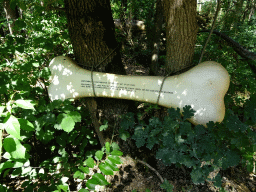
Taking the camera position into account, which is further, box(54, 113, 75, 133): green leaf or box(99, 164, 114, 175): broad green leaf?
box(54, 113, 75, 133): green leaf

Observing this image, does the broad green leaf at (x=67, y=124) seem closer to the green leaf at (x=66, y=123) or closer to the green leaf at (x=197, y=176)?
the green leaf at (x=66, y=123)

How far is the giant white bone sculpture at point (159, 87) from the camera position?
5.14 ft

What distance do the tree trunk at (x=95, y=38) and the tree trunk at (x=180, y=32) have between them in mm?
680

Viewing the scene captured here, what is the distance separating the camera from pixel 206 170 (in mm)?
1395

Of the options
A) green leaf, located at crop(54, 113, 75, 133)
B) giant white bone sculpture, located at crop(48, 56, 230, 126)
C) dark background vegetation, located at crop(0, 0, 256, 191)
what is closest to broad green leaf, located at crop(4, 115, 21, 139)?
dark background vegetation, located at crop(0, 0, 256, 191)

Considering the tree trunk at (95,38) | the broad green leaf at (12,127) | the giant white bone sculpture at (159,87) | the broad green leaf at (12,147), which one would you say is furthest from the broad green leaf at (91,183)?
the tree trunk at (95,38)

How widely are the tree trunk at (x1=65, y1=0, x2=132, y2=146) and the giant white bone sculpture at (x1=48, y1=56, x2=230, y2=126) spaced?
0.21 meters

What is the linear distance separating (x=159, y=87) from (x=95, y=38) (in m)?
0.95

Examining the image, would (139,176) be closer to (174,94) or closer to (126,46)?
(174,94)

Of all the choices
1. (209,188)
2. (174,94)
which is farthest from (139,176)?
(174,94)

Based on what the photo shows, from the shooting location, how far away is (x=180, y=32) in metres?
1.72

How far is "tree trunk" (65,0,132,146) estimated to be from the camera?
1837 mm

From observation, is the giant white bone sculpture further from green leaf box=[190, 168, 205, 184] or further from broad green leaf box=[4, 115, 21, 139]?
broad green leaf box=[4, 115, 21, 139]

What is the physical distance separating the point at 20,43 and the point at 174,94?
1865mm
